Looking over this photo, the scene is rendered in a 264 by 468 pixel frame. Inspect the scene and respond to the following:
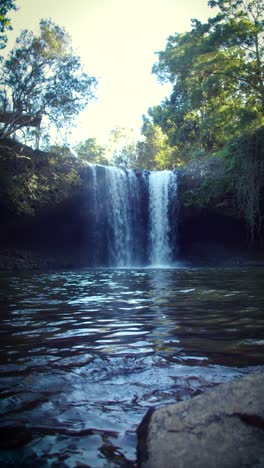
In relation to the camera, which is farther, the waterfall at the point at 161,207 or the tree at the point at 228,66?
the waterfall at the point at 161,207

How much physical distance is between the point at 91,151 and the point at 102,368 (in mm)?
62492

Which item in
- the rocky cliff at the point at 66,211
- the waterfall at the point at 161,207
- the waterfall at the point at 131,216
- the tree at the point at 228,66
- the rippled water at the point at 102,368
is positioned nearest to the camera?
the rippled water at the point at 102,368

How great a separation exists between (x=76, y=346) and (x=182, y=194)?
1878 cm

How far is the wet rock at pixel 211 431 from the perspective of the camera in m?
1.24

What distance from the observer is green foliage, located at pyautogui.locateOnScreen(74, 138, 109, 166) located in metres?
60.8

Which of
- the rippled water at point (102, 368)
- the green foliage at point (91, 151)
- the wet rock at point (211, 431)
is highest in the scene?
the green foliage at point (91, 151)

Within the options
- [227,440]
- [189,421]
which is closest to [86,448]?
[189,421]

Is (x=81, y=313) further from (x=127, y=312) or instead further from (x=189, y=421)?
(x=189, y=421)

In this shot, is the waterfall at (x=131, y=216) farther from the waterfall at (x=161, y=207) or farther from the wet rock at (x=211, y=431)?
the wet rock at (x=211, y=431)

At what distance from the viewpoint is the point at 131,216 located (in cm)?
2159

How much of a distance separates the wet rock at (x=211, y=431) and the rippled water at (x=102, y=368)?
0.52 feet

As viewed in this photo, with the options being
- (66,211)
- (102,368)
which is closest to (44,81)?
(66,211)

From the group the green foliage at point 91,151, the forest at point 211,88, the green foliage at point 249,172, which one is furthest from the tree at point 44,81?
the green foliage at point 91,151

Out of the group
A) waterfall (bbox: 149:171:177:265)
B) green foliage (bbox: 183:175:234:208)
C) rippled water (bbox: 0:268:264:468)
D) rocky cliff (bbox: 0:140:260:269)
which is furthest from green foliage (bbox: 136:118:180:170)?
rippled water (bbox: 0:268:264:468)
